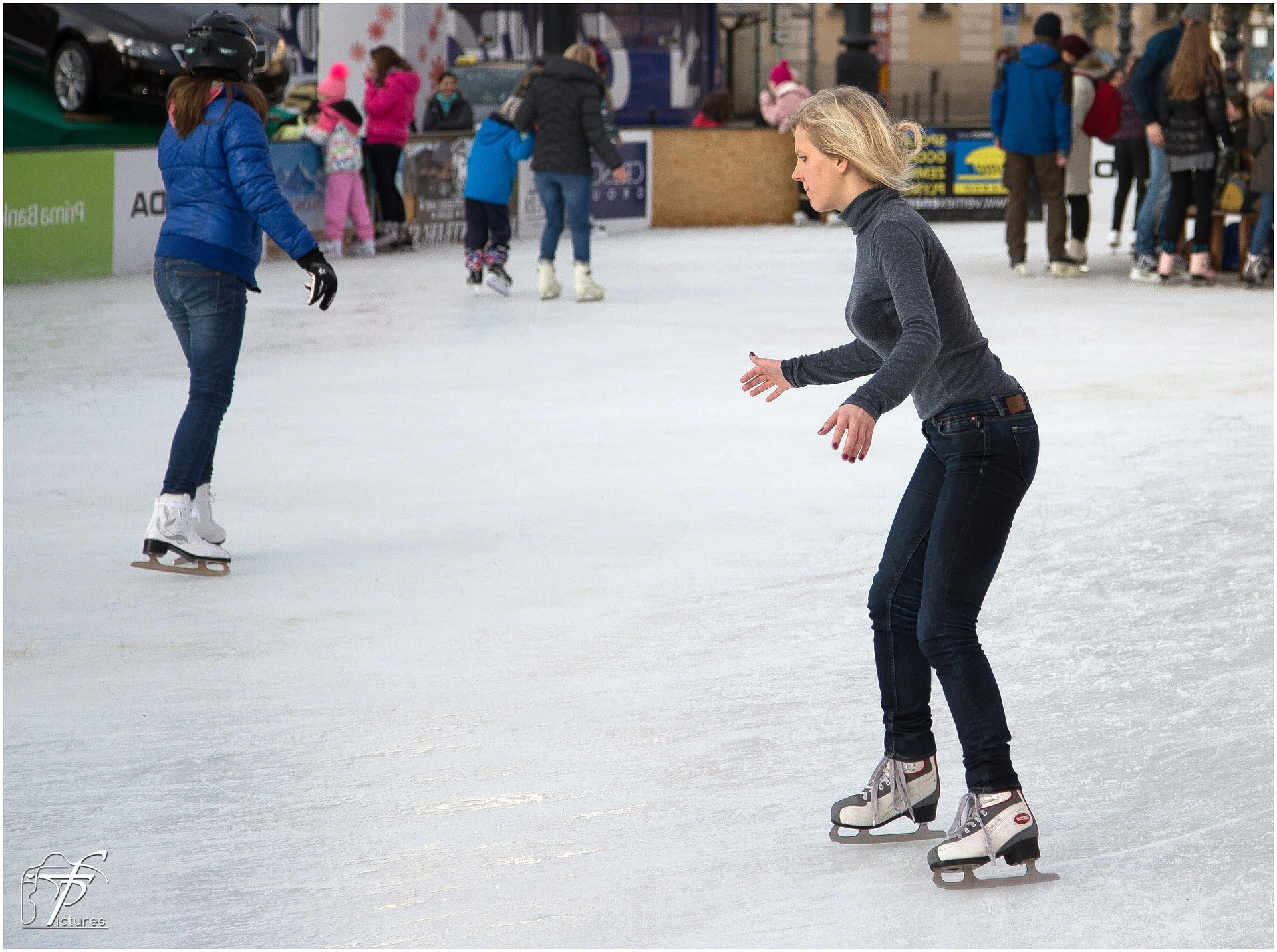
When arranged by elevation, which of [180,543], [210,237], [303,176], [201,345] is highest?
[303,176]

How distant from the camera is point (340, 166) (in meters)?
13.0

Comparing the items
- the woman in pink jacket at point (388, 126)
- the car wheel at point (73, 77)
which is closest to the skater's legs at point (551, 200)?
the woman in pink jacket at point (388, 126)

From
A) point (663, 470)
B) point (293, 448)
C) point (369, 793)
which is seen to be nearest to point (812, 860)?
point (369, 793)

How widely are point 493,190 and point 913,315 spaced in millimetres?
8362

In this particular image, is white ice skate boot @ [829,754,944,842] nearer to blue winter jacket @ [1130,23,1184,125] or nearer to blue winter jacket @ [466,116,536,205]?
blue winter jacket @ [466,116,536,205]

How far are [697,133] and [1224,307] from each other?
745cm

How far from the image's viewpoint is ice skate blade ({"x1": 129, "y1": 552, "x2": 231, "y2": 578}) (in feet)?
15.1

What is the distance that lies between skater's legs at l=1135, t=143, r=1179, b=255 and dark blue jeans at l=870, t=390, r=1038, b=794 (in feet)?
29.6

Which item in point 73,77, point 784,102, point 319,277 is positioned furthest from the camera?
point 784,102

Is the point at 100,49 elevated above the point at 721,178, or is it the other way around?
the point at 100,49

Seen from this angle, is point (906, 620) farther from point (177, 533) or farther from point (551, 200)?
point (551, 200)

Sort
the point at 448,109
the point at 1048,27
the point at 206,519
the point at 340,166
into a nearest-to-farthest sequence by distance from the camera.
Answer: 1. the point at 206,519
2. the point at 1048,27
3. the point at 340,166
4. the point at 448,109

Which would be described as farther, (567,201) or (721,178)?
(721,178)
